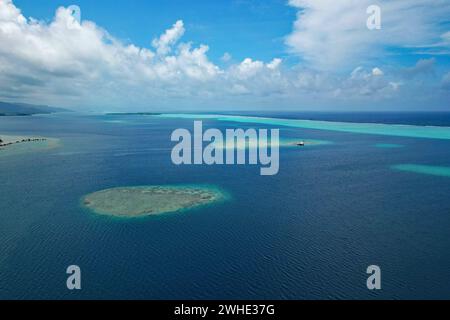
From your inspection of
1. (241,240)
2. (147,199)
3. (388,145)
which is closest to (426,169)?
(388,145)

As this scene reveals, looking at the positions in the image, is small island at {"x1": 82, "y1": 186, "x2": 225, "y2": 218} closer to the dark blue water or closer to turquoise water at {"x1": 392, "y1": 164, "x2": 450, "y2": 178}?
the dark blue water

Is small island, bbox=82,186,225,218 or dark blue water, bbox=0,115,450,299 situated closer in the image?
dark blue water, bbox=0,115,450,299

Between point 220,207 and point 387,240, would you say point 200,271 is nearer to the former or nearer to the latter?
point 220,207

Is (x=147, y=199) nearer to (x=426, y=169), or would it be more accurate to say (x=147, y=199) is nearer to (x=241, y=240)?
(x=241, y=240)

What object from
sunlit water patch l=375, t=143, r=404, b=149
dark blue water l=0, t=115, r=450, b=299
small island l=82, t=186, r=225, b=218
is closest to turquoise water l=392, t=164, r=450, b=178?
dark blue water l=0, t=115, r=450, b=299
